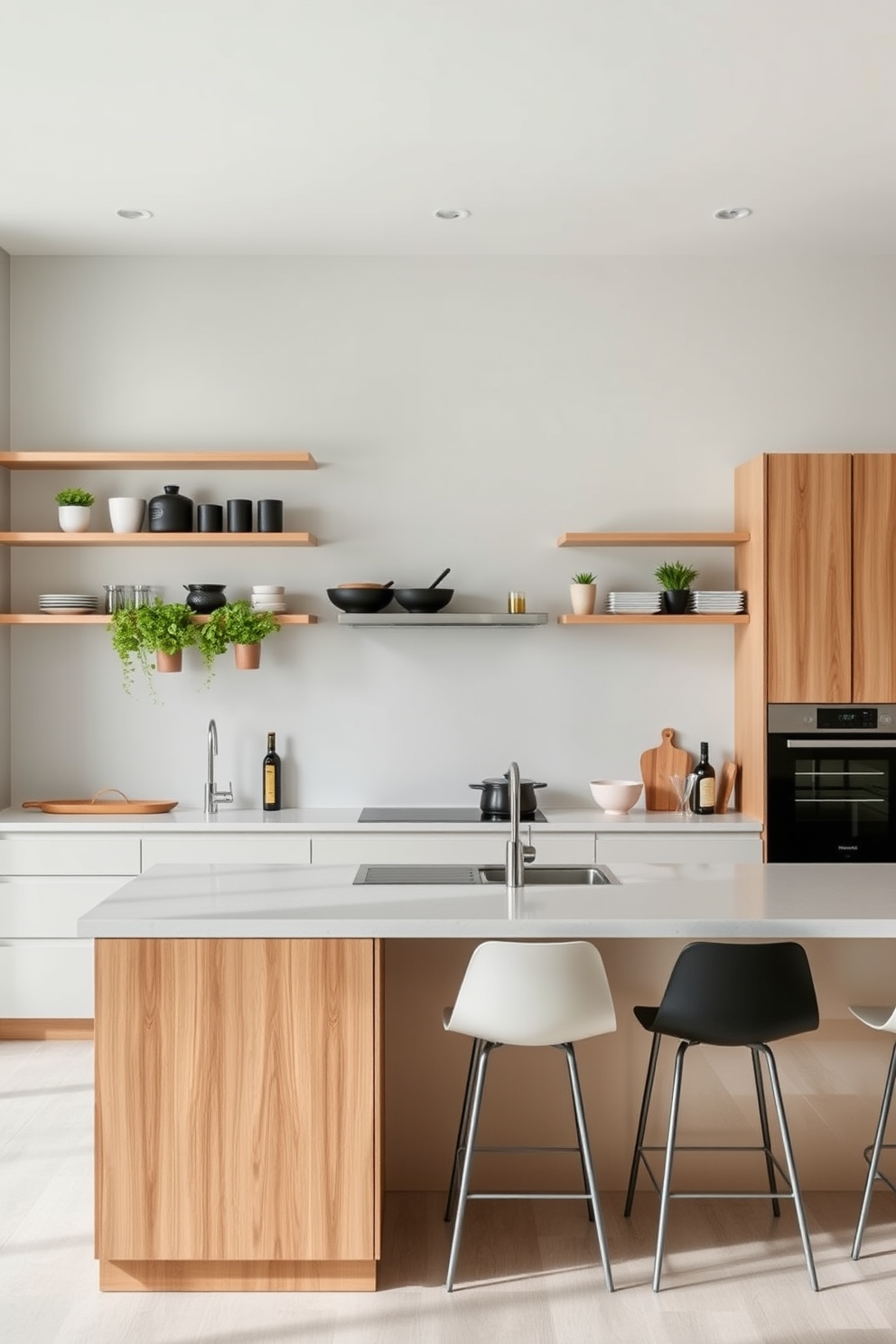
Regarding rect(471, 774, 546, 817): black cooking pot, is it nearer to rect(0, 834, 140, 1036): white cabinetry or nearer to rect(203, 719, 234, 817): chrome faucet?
rect(203, 719, 234, 817): chrome faucet

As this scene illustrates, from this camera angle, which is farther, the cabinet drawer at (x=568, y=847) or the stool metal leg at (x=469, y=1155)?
the cabinet drawer at (x=568, y=847)

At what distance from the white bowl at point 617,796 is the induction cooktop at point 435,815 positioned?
0.82ft

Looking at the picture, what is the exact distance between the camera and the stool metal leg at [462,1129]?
304 cm

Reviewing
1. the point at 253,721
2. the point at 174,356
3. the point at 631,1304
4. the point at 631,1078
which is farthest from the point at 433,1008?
the point at 174,356

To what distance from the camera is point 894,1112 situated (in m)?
3.20

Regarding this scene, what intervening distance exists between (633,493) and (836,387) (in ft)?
3.14

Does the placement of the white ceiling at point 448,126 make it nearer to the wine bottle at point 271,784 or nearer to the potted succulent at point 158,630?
the potted succulent at point 158,630

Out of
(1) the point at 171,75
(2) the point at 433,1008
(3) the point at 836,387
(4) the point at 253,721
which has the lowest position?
(2) the point at 433,1008

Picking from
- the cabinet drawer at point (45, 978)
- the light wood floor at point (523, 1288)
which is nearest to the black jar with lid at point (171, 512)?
the cabinet drawer at point (45, 978)

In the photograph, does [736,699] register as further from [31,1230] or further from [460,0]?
[31,1230]

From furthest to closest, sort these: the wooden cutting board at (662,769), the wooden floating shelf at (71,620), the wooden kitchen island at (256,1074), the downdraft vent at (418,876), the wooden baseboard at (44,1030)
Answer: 1. the wooden cutting board at (662,769)
2. the wooden floating shelf at (71,620)
3. the wooden baseboard at (44,1030)
4. the downdraft vent at (418,876)
5. the wooden kitchen island at (256,1074)

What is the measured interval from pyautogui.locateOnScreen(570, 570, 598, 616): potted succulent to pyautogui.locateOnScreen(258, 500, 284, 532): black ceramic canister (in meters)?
1.22

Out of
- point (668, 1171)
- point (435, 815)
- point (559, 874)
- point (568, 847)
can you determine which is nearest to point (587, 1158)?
point (668, 1171)

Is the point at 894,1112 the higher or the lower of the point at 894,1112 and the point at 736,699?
the lower
